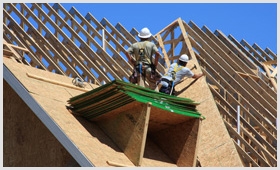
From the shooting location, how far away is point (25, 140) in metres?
19.8

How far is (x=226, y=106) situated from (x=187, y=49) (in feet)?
5.09

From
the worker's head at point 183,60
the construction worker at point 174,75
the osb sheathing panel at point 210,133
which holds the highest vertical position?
the worker's head at point 183,60

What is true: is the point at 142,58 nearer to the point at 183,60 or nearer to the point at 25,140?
the point at 183,60

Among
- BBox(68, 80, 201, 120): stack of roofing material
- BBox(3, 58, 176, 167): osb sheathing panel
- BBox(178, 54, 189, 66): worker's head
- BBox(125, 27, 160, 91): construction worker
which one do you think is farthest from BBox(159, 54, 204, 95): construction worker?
BBox(3, 58, 176, 167): osb sheathing panel

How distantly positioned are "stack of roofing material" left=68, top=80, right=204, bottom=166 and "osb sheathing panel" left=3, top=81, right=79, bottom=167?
0.86 meters

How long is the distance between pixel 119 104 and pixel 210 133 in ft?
8.87

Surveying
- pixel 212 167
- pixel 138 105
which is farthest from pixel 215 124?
pixel 138 105

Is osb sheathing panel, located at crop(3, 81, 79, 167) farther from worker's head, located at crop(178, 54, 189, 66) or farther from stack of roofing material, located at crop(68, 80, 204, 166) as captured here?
worker's head, located at crop(178, 54, 189, 66)

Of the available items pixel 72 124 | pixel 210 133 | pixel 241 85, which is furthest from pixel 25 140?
pixel 241 85

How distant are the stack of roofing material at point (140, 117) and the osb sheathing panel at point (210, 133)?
1.42 feet

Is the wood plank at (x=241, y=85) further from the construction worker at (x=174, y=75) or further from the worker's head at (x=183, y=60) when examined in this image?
the worker's head at (x=183, y=60)

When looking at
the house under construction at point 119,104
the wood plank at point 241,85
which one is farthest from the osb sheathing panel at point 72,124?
the wood plank at point 241,85

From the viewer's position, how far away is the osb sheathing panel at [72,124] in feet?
62.2

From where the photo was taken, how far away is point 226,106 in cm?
2353
